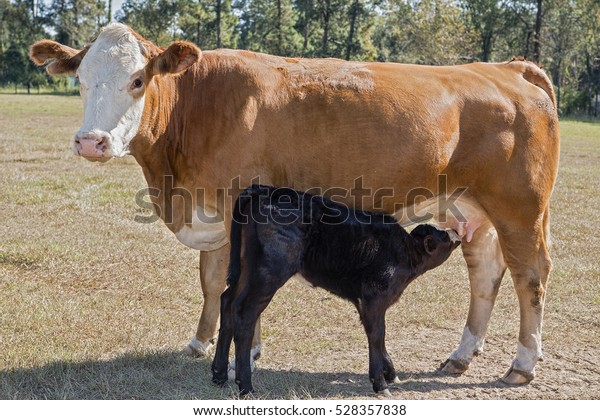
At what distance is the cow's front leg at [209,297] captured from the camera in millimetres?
5152

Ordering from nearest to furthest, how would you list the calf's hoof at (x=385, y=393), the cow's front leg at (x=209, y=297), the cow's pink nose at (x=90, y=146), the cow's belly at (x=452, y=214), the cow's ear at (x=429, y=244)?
the cow's pink nose at (x=90, y=146) < the calf's hoof at (x=385, y=393) < the cow's ear at (x=429, y=244) < the cow's belly at (x=452, y=214) < the cow's front leg at (x=209, y=297)

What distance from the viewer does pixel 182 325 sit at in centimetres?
583

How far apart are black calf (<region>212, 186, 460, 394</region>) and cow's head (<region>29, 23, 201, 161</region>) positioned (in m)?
0.84

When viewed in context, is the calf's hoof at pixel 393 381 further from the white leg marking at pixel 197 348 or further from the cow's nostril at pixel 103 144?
the cow's nostril at pixel 103 144

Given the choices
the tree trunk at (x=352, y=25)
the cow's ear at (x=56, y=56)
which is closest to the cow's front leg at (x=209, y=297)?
the cow's ear at (x=56, y=56)

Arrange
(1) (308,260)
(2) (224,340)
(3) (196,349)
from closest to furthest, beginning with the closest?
(1) (308,260), (2) (224,340), (3) (196,349)

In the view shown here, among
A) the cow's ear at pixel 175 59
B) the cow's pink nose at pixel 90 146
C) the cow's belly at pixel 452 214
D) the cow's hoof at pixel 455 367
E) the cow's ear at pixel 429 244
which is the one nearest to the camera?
the cow's pink nose at pixel 90 146

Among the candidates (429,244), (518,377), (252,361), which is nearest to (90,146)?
(252,361)

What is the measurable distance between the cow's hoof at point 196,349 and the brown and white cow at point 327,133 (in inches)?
29.3

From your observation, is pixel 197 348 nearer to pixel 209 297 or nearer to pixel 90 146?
pixel 209 297

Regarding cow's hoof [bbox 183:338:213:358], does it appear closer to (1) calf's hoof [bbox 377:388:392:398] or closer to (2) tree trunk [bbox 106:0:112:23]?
(1) calf's hoof [bbox 377:388:392:398]

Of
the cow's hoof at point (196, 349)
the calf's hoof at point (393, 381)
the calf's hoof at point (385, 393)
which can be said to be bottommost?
the cow's hoof at point (196, 349)

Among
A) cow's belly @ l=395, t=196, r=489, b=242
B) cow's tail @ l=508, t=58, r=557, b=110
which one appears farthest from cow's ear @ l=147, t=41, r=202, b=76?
cow's tail @ l=508, t=58, r=557, b=110

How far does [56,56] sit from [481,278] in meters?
3.44
